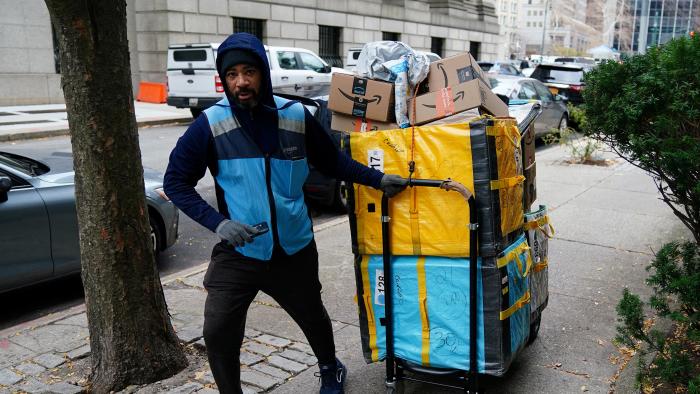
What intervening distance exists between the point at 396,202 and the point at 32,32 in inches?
788

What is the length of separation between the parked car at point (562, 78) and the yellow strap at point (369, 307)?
1672 centimetres

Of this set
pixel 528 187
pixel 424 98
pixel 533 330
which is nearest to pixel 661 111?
pixel 528 187

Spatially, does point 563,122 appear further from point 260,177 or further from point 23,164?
point 260,177

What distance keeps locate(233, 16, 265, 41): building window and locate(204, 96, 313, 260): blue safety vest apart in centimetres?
2318

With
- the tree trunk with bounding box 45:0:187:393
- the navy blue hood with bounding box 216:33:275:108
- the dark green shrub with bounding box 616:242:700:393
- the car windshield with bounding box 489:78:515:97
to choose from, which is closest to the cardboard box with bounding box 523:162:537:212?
the dark green shrub with bounding box 616:242:700:393

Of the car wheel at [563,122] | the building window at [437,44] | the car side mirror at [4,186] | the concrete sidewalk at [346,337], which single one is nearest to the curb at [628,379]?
the concrete sidewalk at [346,337]

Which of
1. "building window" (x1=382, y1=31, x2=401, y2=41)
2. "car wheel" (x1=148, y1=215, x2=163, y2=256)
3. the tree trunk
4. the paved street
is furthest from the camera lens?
"building window" (x1=382, y1=31, x2=401, y2=41)

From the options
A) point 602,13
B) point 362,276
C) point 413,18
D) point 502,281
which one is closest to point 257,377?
point 362,276

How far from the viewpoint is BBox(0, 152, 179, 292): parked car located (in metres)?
5.13

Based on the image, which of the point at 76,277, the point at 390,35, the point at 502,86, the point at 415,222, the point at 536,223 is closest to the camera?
the point at 415,222

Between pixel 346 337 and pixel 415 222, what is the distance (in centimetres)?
148

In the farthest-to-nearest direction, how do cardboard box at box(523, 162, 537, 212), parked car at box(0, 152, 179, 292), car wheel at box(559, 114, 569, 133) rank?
car wheel at box(559, 114, 569, 133) < parked car at box(0, 152, 179, 292) < cardboard box at box(523, 162, 537, 212)

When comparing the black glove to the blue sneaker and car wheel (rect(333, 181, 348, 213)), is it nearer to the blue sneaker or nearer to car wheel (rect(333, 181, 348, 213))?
the blue sneaker

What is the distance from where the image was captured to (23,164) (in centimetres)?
588
